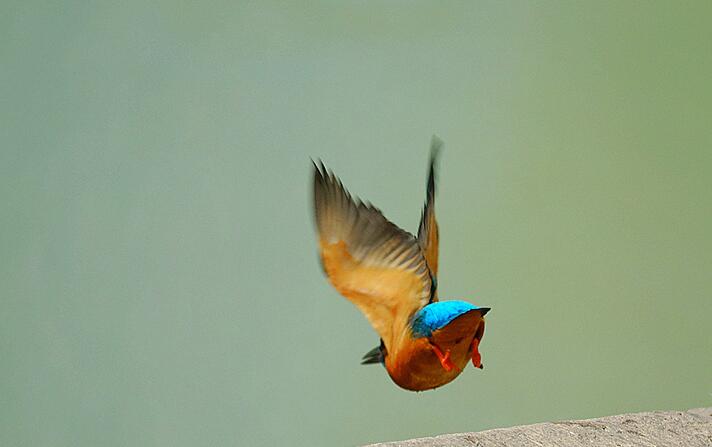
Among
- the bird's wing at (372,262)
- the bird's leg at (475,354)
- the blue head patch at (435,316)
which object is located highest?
the bird's wing at (372,262)

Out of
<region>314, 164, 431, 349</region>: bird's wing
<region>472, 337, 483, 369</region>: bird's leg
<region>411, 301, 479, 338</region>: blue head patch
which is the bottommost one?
<region>472, 337, 483, 369</region>: bird's leg

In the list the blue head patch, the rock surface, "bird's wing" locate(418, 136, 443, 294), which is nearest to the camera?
the blue head patch

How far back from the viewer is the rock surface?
1.03m

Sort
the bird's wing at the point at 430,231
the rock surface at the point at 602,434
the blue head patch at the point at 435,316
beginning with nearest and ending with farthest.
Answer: the blue head patch at the point at 435,316 < the bird's wing at the point at 430,231 < the rock surface at the point at 602,434

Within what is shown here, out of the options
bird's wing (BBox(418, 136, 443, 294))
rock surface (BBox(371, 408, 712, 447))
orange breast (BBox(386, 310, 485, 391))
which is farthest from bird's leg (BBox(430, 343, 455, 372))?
rock surface (BBox(371, 408, 712, 447))

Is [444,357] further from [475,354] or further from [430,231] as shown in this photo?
[430,231]

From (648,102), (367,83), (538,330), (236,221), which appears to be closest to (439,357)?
(236,221)

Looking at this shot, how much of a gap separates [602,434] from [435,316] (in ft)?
1.58

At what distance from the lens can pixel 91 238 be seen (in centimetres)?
121

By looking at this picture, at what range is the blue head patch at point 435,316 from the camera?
710 mm

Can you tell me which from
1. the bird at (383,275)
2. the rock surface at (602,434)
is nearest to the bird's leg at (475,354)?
the bird at (383,275)

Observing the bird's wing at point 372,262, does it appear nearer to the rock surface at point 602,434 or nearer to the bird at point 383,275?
the bird at point 383,275

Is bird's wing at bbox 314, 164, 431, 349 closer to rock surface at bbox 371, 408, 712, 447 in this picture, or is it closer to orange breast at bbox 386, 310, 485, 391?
orange breast at bbox 386, 310, 485, 391

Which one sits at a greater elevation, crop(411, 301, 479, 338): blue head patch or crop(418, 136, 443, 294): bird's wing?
crop(418, 136, 443, 294): bird's wing
